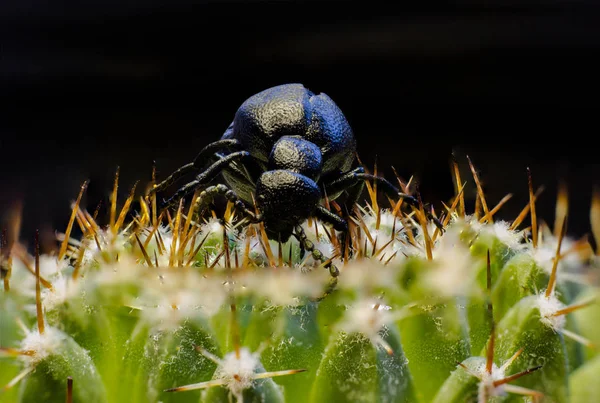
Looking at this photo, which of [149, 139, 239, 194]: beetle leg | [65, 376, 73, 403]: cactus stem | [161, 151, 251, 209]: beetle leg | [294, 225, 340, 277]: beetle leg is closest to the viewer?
[65, 376, 73, 403]: cactus stem

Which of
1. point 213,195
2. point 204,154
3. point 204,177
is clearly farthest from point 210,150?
point 213,195

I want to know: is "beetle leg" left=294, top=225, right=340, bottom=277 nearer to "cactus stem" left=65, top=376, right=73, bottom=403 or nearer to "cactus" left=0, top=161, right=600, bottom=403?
"cactus" left=0, top=161, right=600, bottom=403

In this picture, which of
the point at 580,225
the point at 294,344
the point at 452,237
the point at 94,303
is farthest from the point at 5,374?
the point at 580,225

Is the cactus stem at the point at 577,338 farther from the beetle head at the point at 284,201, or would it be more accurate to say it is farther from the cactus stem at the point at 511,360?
the beetle head at the point at 284,201

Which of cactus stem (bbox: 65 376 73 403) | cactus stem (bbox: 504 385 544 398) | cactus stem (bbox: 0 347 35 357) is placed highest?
cactus stem (bbox: 0 347 35 357)

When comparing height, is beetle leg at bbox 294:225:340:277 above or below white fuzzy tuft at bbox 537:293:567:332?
above

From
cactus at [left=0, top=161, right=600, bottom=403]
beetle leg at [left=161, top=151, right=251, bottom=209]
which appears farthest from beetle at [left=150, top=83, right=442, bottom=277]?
cactus at [left=0, top=161, right=600, bottom=403]

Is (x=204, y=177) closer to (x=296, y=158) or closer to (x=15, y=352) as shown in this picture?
(x=296, y=158)
